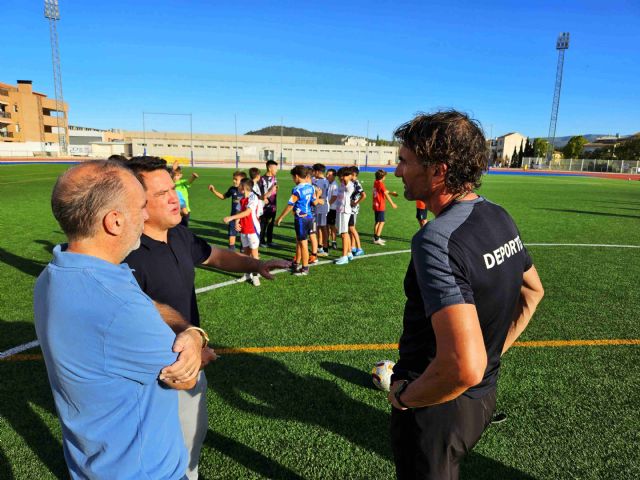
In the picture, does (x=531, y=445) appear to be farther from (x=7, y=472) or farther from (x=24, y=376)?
(x=24, y=376)

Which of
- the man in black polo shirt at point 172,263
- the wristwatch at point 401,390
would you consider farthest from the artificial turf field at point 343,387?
the wristwatch at point 401,390

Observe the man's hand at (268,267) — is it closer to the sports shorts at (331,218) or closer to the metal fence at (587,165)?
the sports shorts at (331,218)

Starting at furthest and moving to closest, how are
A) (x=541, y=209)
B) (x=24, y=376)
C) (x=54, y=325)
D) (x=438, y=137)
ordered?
(x=541, y=209) → (x=24, y=376) → (x=438, y=137) → (x=54, y=325)

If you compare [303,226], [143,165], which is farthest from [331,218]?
[143,165]

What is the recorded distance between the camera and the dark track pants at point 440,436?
1756 millimetres

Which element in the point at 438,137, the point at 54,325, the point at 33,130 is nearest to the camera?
the point at 54,325

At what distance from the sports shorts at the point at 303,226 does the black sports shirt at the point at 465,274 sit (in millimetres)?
5863

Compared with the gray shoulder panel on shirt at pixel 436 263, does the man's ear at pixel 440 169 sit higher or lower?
higher

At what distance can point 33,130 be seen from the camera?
74.4 m

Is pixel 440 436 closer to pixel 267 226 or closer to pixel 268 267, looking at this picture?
pixel 268 267

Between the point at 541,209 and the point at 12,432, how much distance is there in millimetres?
19783

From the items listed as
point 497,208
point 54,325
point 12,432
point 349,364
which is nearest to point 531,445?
point 349,364

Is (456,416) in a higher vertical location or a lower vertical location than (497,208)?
lower

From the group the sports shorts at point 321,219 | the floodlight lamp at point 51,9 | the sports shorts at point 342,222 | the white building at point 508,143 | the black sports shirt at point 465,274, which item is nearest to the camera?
the black sports shirt at point 465,274
